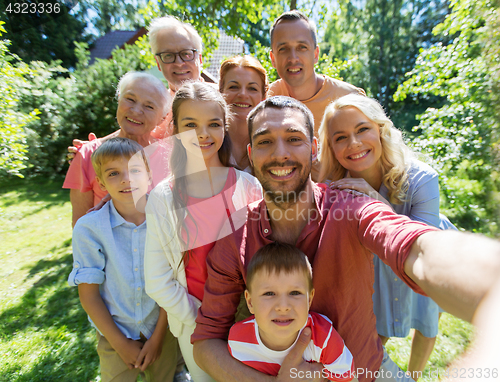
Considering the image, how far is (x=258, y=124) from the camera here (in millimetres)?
1947

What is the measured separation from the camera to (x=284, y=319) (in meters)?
1.54

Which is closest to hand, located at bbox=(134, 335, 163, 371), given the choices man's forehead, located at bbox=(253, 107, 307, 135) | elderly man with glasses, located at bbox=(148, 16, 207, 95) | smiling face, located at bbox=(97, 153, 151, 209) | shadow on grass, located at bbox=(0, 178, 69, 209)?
smiling face, located at bbox=(97, 153, 151, 209)

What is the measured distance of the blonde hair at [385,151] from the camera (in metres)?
2.22

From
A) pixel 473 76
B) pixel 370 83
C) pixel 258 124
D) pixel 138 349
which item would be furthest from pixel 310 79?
pixel 370 83

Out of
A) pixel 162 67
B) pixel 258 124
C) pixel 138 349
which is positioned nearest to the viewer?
pixel 258 124

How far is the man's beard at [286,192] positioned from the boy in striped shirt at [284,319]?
12.6 inches

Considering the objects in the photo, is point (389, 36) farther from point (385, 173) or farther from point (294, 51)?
point (385, 173)

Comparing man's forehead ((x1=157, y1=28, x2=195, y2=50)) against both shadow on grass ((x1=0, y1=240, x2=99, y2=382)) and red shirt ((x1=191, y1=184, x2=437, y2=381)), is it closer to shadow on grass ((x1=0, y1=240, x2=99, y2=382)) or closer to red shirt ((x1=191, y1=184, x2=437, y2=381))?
red shirt ((x1=191, y1=184, x2=437, y2=381))

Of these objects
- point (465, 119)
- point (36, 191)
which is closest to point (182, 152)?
point (465, 119)

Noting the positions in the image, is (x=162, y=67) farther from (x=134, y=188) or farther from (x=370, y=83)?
(x=370, y=83)

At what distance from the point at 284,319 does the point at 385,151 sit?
5.06ft

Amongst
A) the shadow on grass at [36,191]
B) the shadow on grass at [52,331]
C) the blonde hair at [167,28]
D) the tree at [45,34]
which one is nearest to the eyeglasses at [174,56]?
the blonde hair at [167,28]

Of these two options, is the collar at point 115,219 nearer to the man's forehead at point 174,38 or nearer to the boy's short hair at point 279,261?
the boy's short hair at point 279,261

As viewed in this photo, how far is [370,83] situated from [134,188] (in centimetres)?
3145
